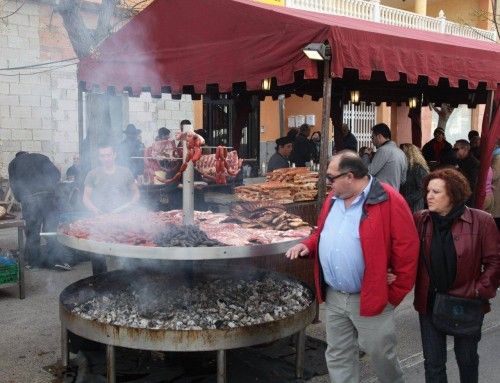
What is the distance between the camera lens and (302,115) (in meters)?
20.9

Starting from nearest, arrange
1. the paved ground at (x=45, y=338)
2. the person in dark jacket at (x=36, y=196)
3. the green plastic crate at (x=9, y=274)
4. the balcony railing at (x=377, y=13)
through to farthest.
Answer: the paved ground at (x=45, y=338)
the green plastic crate at (x=9, y=274)
the person in dark jacket at (x=36, y=196)
the balcony railing at (x=377, y=13)

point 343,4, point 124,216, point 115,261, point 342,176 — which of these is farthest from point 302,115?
point 342,176

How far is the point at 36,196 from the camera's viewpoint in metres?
7.99

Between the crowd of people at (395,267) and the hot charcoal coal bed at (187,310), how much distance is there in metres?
0.66

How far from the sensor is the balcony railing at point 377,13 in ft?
60.5

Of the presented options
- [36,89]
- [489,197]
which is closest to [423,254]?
[489,197]

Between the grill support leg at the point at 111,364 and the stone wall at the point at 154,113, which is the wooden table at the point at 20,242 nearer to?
the grill support leg at the point at 111,364

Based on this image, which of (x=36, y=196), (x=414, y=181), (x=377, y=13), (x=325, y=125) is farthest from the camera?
(x=377, y=13)

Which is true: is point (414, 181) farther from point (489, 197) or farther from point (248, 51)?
point (248, 51)

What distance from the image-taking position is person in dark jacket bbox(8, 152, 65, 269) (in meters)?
7.88

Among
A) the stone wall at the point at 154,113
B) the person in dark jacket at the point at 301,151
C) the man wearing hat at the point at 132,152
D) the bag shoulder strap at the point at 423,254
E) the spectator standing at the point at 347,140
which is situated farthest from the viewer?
the stone wall at the point at 154,113

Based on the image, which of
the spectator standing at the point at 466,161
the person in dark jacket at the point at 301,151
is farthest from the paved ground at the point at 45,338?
the person in dark jacket at the point at 301,151

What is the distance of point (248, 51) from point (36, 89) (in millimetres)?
9738

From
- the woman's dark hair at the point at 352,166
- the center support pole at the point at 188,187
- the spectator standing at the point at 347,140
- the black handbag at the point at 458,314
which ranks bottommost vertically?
the black handbag at the point at 458,314
